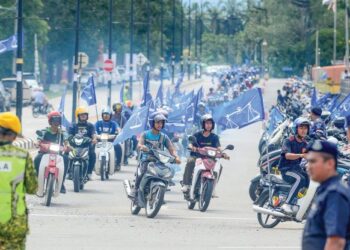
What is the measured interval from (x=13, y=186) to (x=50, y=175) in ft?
35.6

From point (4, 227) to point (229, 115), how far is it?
55.2 feet

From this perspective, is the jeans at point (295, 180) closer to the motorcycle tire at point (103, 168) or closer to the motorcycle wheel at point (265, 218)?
the motorcycle wheel at point (265, 218)

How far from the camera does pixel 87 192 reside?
24.6 metres

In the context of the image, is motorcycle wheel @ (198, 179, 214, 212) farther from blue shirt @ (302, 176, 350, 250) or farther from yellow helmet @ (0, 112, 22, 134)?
blue shirt @ (302, 176, 350, 250)

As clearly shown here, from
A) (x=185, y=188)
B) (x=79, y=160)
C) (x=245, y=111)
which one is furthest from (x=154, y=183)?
(x=245, y=111)

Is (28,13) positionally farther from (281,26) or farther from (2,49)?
(281,26)

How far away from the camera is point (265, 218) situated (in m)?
18.9

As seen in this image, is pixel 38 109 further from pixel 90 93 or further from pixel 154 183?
pixel 154 183

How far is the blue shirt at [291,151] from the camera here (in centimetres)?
1864

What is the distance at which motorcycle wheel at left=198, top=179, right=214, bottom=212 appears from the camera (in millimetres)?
20906

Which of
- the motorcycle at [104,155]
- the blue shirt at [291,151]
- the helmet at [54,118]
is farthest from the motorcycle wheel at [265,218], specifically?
the motorcycle at [104,155]

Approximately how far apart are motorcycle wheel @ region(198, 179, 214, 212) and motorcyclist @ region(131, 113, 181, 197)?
609 millimetres

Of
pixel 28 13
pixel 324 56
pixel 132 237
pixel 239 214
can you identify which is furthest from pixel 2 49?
pixel 324 56

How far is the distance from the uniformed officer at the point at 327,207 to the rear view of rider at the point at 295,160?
9.35m
